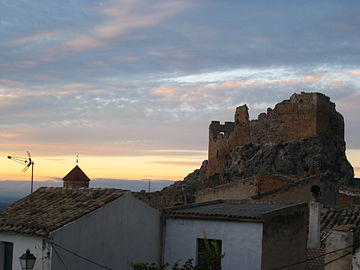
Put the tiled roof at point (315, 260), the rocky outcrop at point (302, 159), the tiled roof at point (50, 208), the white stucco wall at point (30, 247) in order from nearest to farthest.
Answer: the white stucco wall at point (30, 247), the tiled roof at point (50, 208), the tiled roof at point (315, 260), the rocky outcrop at point (302, 159)

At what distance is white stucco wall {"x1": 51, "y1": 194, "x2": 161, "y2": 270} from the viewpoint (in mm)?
16500

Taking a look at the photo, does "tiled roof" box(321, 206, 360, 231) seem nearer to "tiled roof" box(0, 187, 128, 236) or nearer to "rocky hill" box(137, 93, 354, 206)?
"tiled roof" box(0, 187, 128, 236)

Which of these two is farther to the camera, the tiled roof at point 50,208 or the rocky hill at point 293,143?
the rocky hill at point 293,143

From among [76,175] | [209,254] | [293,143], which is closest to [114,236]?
[209,254]

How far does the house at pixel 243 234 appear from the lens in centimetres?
1678

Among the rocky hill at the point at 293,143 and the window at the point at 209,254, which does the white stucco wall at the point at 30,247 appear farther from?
the rocky hill at the point at 293,143

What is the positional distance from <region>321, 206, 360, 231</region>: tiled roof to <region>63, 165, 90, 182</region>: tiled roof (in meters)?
24.8

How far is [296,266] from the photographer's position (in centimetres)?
1825

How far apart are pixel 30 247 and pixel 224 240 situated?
4962 millimetres

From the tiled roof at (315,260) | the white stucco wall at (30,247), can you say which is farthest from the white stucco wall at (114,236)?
the tiled roof at (315,260)

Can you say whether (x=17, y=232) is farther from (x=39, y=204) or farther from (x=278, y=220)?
(x=278, y=220)

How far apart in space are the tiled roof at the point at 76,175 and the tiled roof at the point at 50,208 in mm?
25371

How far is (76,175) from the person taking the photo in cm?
4591

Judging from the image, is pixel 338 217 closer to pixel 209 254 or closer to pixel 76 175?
pixel 209 254
